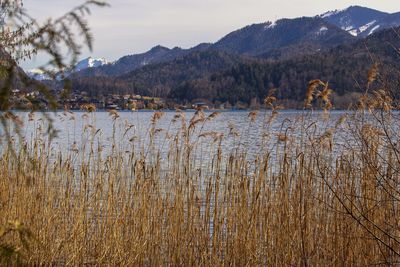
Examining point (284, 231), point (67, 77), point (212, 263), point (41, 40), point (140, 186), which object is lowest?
point (212, 263)

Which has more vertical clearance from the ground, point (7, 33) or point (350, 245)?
point (7, 33)

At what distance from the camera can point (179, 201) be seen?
6457 mm

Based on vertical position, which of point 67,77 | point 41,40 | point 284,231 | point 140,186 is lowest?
point 284,231

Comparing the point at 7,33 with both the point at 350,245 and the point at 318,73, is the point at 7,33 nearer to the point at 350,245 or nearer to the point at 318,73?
the point at 350,245

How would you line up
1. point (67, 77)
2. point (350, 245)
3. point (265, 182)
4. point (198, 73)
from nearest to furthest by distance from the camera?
point (67, 77)
point (350, 245)
point (265, 182)
point (198, 73)

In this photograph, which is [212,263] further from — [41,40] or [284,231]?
[41,40]

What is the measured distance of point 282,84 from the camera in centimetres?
9306

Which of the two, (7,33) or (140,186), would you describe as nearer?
(7,33)

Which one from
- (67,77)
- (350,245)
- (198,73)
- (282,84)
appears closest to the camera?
(67,77)

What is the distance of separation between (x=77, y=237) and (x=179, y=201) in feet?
4.31

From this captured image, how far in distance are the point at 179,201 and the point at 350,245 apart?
2.09m

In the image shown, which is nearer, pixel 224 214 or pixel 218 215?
pixel 218 215

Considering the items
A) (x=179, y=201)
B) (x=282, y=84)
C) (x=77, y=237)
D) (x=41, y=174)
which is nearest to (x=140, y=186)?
(x=179, y=201)

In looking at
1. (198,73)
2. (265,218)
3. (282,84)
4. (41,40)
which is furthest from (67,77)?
(198,73)
